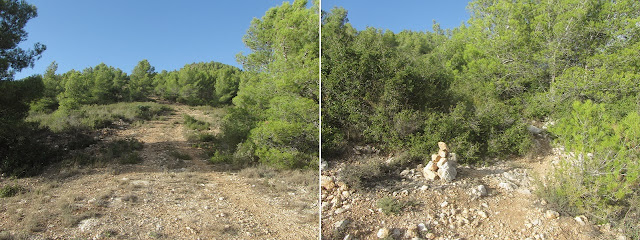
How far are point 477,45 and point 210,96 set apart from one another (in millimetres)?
24169

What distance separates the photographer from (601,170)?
3588mm

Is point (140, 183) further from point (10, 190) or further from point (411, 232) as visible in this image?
point (411, 232)

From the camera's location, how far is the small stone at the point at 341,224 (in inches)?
128

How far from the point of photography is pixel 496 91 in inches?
223

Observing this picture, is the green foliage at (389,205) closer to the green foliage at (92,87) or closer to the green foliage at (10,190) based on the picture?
the green foliage at (10,190)

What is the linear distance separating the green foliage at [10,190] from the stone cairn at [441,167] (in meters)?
6.97

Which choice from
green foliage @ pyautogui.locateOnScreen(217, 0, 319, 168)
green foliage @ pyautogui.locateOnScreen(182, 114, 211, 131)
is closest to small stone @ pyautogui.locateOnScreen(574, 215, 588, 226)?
green foliage @ pyautogui.locateOnScreen(217, 0, 319, 168)

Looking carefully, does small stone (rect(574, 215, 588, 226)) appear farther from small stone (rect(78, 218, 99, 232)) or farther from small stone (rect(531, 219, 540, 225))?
small stone (rect(78, 218, 99, 232))

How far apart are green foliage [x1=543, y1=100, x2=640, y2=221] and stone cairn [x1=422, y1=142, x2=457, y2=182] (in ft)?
3.30

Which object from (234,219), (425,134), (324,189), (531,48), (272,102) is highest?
(531,48)

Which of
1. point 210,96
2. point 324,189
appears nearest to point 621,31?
point 324,189

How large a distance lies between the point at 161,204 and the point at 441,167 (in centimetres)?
435

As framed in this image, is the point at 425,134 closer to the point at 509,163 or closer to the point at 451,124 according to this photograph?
the point at 451,124

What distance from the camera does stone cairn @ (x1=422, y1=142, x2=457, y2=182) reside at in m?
3.97
